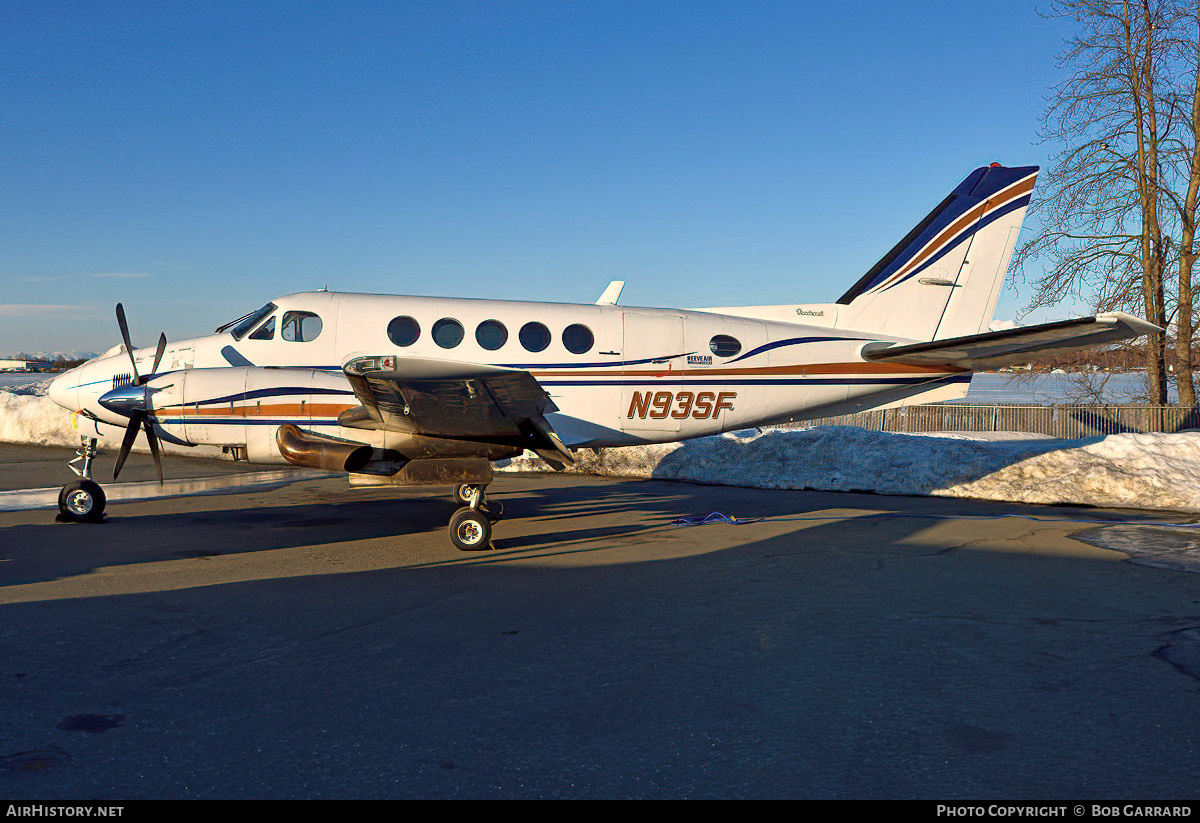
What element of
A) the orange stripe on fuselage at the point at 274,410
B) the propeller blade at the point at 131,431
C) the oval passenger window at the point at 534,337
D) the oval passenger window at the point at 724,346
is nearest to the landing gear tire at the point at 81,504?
the propeller blade at the point at 131,431

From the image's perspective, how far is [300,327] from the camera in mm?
11234

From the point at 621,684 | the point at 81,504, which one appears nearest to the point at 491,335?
the point at 81,504

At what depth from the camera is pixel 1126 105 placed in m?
21.3

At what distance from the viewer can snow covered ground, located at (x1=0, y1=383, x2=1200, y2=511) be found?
13914mm

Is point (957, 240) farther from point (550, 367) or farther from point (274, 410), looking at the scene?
point (274, 410)

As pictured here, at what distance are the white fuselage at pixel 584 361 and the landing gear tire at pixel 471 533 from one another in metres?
2.11

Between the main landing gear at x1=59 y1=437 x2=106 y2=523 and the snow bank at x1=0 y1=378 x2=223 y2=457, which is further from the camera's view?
the snow bank at x1=0 y1=378 x2=223 y2=457

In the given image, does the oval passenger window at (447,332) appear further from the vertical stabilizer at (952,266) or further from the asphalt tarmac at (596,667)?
the vertical stabilizer at (952,266)

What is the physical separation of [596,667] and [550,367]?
6548mm

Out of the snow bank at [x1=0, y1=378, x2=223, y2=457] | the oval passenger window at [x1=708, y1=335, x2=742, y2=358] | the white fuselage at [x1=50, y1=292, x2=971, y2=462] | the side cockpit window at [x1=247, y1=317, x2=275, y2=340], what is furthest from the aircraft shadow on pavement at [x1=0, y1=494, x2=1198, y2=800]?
the snow bank at [x1=0, y1=378, x2=223, y2=457]

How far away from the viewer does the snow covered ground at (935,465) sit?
45.6 feet

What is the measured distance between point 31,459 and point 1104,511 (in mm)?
23298

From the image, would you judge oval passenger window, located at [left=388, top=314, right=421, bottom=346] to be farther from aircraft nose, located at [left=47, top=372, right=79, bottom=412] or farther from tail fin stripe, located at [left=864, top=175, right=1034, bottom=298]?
tail fin stripe, located at [left=864, top=175, right=1034, bottom=298]

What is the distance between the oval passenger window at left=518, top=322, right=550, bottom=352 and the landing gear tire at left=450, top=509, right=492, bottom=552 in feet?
9.17
